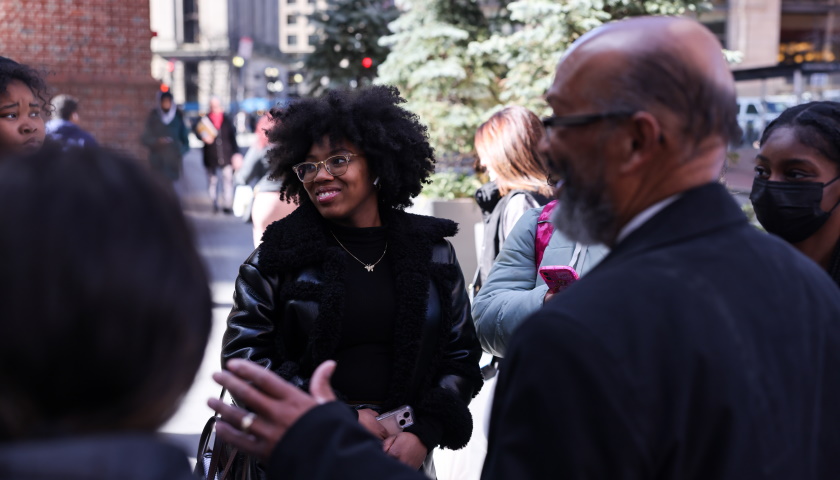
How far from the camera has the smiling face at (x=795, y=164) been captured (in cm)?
324

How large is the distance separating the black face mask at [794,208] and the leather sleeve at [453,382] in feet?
3.89

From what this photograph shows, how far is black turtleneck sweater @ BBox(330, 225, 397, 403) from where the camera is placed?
3.17 m

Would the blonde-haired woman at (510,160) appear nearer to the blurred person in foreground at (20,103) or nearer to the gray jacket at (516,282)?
the gray jacket at (516,282)

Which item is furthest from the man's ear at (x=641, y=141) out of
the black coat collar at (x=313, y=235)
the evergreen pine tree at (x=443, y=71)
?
the evergreen pine tree at (x=443, y=71)

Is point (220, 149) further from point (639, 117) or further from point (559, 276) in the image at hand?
point (639, 117)

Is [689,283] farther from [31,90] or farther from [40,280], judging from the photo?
[31,90]

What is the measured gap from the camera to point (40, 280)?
1.05m

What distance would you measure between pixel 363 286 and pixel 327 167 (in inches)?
20.0

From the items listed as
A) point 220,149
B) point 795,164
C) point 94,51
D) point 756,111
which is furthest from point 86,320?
point 756,111

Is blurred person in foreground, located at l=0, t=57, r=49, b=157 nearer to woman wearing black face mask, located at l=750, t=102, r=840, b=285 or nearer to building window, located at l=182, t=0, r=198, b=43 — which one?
woman wearing black face mask, located at l=750, t=102, r=840, b=285

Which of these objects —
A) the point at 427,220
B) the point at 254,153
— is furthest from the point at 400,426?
the point at 254,153

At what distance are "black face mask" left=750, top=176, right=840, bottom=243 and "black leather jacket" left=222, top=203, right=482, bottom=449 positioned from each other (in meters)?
1.20

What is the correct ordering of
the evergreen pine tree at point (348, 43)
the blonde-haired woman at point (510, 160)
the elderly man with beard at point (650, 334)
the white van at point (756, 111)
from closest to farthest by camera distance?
the elderly man with beard at point (650, 334) < the blonde-haired woman at point (510, 160) < the evergreen pine tree at point (348, 43) < the white van at point (756, 111)

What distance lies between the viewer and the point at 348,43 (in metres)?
15.9
